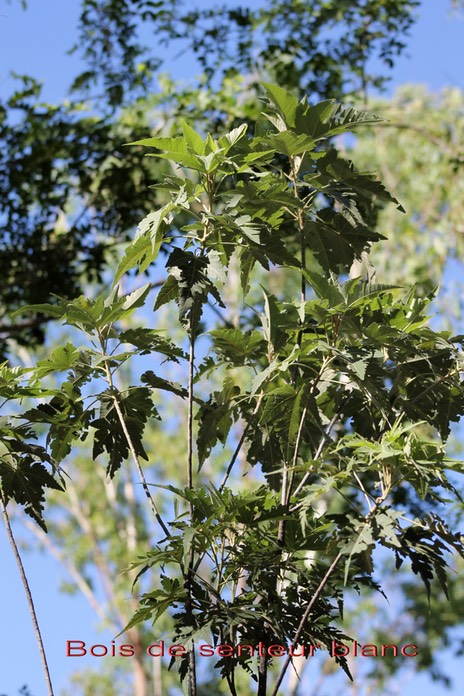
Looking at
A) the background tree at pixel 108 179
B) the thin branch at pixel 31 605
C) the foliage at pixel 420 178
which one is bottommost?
the thin branch at pixel 31 605

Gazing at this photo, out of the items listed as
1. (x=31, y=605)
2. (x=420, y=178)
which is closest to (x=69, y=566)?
(x=420, y=178)

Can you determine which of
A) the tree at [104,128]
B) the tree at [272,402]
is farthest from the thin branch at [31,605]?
the tree at [104,128]

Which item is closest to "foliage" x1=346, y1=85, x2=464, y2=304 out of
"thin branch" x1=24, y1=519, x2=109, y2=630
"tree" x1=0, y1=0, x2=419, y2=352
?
"tree" x1=0, y1=0, x2=419, y2=352

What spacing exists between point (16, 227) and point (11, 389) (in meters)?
3.87

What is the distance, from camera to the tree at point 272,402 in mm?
1805

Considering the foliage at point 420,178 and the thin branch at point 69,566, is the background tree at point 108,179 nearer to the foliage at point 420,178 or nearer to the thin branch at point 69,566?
the foliage at point 420,178

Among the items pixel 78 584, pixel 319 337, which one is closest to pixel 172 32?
pixel 319 337

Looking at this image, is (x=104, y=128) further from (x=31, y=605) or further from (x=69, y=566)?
(x=69, y=566)

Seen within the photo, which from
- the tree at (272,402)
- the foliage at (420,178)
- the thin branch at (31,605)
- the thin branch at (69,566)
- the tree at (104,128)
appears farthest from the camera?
the thin branch at (69,566)

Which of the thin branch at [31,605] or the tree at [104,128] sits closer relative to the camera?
the thin branch at [31,605]

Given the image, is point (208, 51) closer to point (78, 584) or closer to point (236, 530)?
point (236, 530)

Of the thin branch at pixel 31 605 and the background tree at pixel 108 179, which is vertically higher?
the background tree at pixel 108 179

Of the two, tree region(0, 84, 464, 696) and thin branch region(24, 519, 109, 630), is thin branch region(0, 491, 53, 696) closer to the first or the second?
tree region(0, 84, 464, 696)

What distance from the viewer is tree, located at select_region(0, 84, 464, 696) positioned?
1805 mm
